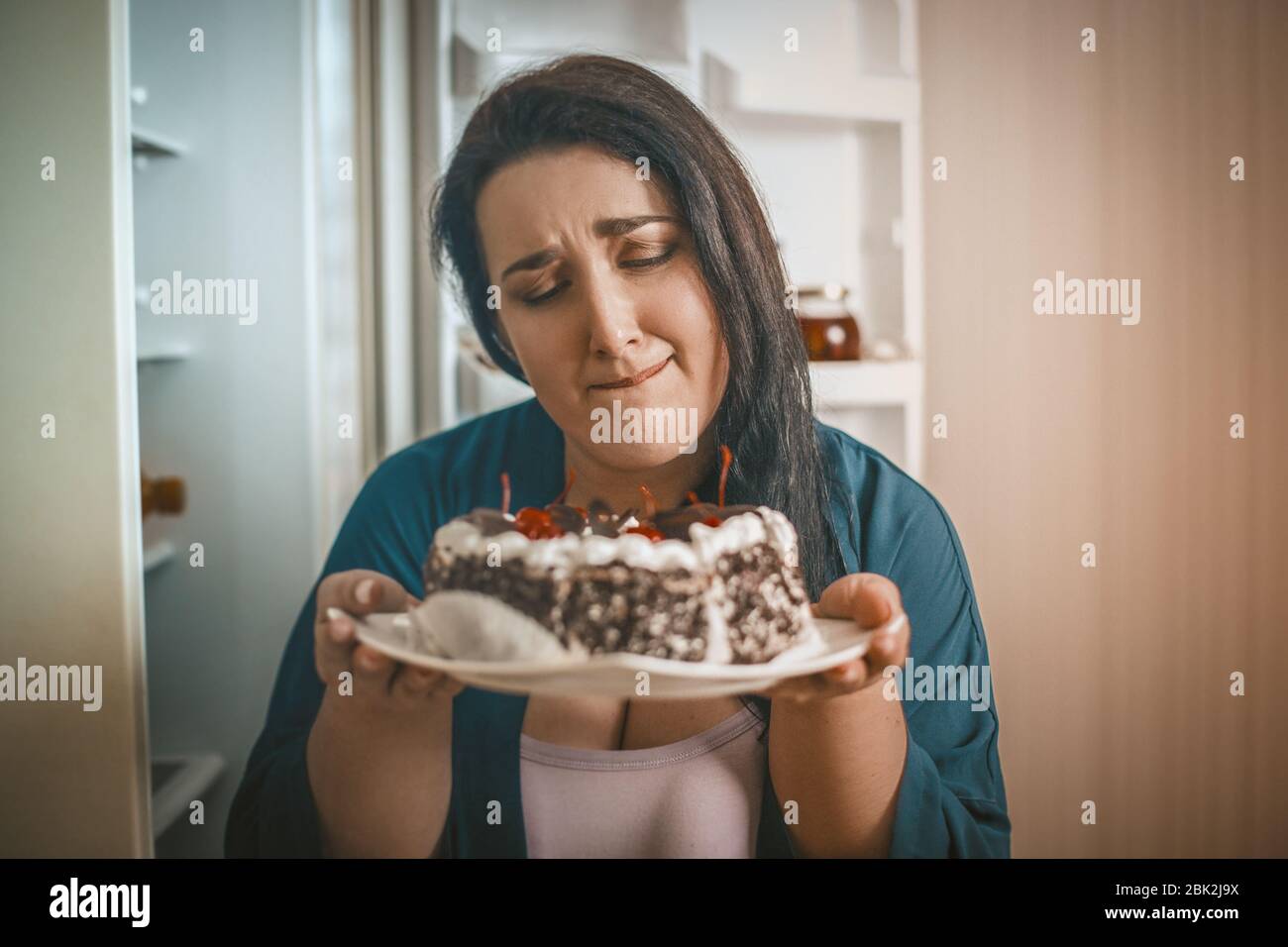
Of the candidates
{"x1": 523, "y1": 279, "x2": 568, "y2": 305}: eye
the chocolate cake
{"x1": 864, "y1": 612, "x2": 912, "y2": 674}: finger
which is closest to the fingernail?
the chocolate cake

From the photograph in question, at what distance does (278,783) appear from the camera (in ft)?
4.12

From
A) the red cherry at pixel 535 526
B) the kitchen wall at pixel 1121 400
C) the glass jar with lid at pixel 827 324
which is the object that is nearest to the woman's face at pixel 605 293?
the glass jar with lid at pixel 827 324

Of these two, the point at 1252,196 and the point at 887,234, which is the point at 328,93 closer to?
the point at 887,234

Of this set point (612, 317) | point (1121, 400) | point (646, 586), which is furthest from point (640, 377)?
point (1121, 400)

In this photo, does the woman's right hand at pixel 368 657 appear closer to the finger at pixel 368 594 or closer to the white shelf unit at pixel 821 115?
the finger at pixel 368 594

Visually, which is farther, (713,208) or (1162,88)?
(1162,88)

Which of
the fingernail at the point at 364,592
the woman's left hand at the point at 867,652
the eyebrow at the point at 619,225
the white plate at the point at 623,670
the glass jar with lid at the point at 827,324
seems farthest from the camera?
the glass jar with lid at the point at 827,324

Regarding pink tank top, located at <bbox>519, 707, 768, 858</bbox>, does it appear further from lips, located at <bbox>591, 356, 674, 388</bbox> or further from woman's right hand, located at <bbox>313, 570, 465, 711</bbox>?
lips, located at <bbox>591, 356, 674, 388</bbox>

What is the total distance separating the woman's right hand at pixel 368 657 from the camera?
0.99m

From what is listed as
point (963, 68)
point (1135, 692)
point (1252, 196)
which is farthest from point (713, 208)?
point (1135, 692)

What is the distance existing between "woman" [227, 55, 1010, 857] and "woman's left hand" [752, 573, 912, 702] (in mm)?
158

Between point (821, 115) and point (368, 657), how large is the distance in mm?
834

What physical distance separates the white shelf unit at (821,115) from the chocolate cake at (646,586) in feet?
1.25
